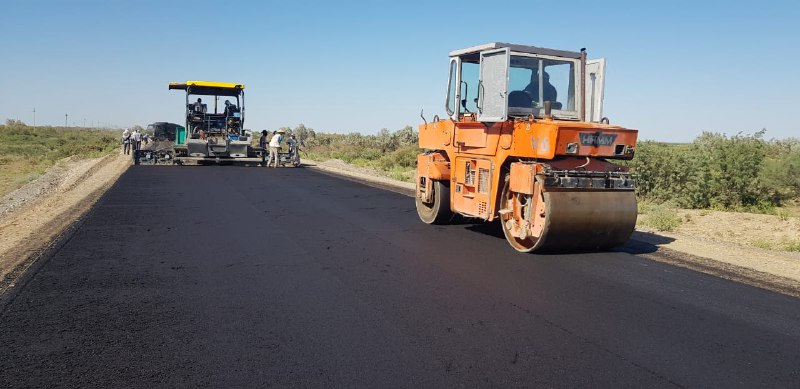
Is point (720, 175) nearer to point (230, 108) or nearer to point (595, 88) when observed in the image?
point (595, 88)

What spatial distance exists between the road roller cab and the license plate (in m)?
0.01

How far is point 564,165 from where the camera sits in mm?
8305

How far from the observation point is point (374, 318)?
546cm

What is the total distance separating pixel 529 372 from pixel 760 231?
33.6 feet

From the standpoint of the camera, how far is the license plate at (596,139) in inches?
322

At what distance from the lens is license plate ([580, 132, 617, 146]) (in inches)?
322

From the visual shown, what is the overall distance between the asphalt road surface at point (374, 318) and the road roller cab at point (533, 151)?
0.49 meters

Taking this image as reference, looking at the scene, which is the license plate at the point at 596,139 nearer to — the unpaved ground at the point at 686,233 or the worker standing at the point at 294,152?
the unpaved ground at the point at 686,233

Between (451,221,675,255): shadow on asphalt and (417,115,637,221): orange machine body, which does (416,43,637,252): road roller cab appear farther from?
(451,221,675,255): shadow on asphalt

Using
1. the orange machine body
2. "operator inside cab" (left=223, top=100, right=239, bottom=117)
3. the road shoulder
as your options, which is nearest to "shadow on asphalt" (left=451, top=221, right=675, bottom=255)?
the road shoulder

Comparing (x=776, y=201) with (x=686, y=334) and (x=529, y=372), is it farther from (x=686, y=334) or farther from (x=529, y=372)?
(x=529, y=372)

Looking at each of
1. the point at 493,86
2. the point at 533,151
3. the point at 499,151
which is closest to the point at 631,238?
the point at 499,151

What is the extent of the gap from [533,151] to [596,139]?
82 centimetres

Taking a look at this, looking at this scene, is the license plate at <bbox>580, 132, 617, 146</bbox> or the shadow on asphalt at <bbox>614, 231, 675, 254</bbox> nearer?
the license plate at <bbox>580, 132, 617, 146</bbox>
